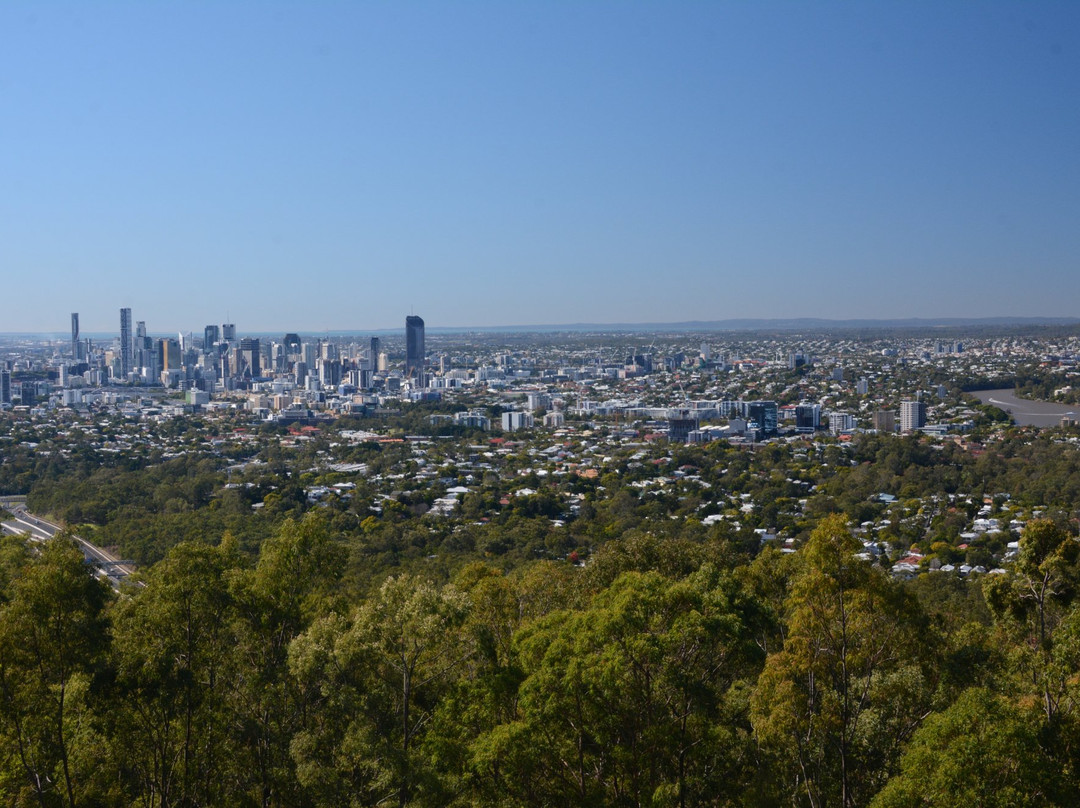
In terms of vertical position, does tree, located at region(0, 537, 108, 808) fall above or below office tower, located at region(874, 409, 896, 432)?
above

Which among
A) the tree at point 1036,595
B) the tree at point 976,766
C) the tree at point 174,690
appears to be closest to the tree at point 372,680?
the tree at point 174,690

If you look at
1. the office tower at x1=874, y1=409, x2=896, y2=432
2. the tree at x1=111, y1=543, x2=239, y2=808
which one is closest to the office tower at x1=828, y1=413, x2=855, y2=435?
the office tower at x1=874, y1=409, x2=896, y2=432

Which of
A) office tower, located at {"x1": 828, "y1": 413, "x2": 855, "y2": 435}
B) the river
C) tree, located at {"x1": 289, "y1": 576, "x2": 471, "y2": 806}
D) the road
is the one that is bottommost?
the road

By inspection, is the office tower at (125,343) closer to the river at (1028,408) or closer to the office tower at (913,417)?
the office tower at (913,417)

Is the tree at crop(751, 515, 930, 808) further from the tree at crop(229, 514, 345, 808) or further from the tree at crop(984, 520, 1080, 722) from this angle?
the tree at crop(229, 514, 345, 808)

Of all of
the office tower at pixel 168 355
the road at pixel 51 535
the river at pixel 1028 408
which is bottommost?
the road at pixel 51 535

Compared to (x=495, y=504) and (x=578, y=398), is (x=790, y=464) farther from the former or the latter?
(x=578, y=398)
